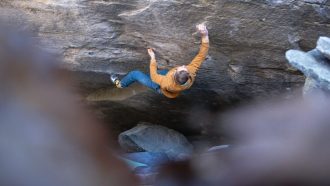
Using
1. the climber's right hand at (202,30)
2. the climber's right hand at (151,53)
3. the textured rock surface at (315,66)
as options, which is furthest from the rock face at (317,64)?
the climber's right hand at (151,53)

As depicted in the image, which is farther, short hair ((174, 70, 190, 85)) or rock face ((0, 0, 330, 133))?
rock face ((0, 0, 330, 133))

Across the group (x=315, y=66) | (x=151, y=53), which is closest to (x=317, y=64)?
(x=315, y=66)

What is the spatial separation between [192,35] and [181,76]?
0.64 metres

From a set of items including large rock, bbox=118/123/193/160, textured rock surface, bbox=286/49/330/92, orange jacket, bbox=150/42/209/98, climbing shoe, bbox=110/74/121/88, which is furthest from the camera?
large rock, bbox=118/123/193/160

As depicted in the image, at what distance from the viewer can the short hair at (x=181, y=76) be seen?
397 centimetres

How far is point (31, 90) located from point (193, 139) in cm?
508

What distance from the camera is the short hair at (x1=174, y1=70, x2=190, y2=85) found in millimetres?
3967

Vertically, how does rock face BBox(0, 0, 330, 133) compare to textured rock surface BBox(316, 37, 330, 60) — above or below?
→ above

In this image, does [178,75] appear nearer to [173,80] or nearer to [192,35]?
[173,80]

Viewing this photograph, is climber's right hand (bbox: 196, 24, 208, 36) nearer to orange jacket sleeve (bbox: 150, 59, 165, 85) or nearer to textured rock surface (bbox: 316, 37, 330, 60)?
orange jacket sleeve (bbox: 150, 59, 165, 85)

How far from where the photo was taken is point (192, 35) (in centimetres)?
445

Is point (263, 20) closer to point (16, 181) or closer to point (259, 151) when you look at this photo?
point (259, 151)

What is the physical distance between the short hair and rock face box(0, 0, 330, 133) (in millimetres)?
612

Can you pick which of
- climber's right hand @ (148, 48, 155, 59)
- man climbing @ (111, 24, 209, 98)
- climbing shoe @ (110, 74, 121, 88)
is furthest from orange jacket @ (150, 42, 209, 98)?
climbing shoe @ (110, 74, 121, 88)
